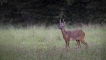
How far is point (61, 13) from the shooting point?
543 inches

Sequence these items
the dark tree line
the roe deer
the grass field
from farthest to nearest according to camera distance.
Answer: the dark tree line
the roe deer
the grass field

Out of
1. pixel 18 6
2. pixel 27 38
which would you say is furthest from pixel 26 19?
pixel 27 38

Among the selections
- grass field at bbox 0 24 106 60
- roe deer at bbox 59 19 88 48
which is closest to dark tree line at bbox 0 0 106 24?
grass field at bbox 0 24 106 60

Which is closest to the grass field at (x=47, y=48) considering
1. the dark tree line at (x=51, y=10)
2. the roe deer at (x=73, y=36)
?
the roe deer at (x=73, y=36)

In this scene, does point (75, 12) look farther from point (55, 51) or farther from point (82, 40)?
point (55, 51)

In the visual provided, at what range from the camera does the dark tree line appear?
44.2ft

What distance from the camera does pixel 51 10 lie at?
14086 mm

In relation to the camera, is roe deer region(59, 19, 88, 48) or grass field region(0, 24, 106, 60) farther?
roe deer region(59, 19, 88, 48)

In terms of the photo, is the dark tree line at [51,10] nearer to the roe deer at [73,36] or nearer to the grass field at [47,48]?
the grass field at [47,48]

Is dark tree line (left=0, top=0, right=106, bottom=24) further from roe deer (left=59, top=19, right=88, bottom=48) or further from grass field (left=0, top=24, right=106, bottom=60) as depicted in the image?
roe deer (left=59, top=19, right=88, bottom=48)

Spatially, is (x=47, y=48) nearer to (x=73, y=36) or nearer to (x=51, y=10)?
(x=73, y=36)

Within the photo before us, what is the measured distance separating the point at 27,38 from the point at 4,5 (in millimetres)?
6063

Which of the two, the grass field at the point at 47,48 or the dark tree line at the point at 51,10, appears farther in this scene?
the dark tree line at the point at 51,10

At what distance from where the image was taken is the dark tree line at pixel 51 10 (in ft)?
44.2
